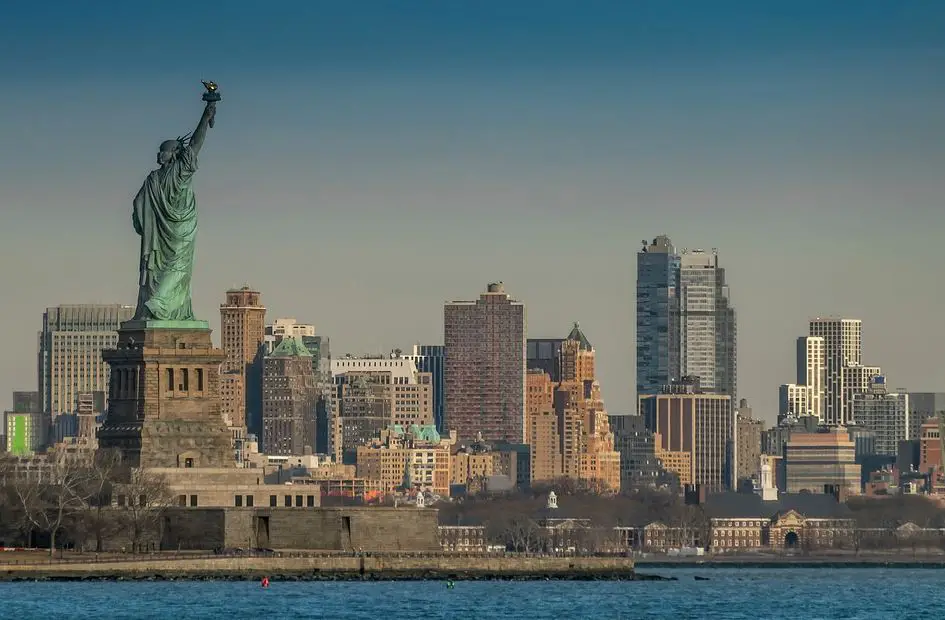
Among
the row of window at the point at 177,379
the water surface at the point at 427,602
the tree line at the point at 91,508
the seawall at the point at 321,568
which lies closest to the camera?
the water surface at the point at 427,602

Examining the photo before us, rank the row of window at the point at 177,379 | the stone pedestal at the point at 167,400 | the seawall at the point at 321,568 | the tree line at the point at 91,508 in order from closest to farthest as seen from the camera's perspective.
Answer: the seawall at the point at 321,568 → the tree line at the point at 91,508 → the stone pedestal at the point at 167,400 → the row of window at the point at 177,379

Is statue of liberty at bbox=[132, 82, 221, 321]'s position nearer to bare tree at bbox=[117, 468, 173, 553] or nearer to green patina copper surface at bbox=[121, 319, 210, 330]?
green patina copper surface at bbox=[121, 319, 210, 330]

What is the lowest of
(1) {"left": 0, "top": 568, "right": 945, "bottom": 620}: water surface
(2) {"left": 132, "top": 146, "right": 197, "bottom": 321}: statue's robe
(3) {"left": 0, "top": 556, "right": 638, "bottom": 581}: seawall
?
(1) {"left": 0, "top": 568, "right": 945, "bottom": 620}: water surface

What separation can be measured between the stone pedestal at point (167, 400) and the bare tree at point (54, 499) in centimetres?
281

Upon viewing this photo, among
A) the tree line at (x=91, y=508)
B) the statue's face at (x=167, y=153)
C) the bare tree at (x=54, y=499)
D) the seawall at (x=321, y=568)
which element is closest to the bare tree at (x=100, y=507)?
the tree line at (x=91, y=508)

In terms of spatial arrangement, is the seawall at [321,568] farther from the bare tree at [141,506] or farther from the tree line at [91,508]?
the tree line at [91,508]

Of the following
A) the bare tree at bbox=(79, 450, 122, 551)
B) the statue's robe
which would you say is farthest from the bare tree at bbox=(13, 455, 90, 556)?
the statue's robe

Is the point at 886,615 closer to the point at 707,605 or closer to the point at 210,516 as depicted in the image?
the point at 707,605

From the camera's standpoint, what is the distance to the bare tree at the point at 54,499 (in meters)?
152

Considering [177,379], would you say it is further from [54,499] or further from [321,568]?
[321,568]

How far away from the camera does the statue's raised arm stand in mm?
156250

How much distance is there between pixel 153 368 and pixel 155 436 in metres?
3.19

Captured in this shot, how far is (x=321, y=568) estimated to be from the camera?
152 metres

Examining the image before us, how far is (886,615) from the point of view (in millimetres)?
141500
